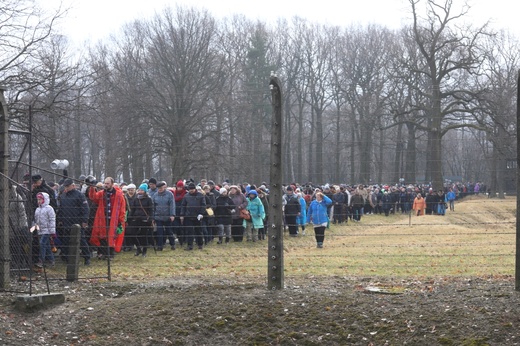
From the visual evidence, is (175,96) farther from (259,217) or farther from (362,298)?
(362,298)

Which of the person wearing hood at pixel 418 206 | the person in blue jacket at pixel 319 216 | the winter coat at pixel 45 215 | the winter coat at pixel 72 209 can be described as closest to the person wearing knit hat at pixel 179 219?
the winter coat at pixel 72 209

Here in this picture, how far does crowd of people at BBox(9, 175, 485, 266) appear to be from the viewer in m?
13.6

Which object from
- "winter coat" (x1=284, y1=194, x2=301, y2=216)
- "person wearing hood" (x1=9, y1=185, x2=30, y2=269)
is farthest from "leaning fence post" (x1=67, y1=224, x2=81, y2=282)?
"winter coat" (x1=284, y1=194, x2=301, y2=216)

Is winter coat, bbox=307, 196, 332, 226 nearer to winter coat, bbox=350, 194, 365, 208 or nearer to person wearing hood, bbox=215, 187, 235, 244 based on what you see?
person wearing hood, bbox=215, 187, 235, 244

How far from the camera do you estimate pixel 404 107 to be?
152ft

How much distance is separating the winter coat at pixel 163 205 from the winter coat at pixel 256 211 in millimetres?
3312

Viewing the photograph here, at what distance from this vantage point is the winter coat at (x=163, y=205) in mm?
17172

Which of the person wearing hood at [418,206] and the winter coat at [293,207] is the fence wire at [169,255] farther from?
the person wearing hood at [418,206]

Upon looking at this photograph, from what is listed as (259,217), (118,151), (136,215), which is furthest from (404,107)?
(136,215)

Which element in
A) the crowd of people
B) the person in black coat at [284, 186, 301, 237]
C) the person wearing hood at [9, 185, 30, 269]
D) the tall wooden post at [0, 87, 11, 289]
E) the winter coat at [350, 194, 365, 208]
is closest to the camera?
the tall wooden post at [0, 87, 11, 289]

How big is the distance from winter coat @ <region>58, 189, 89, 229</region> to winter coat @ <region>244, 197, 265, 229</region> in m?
6.17

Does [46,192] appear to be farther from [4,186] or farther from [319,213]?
[319,213]

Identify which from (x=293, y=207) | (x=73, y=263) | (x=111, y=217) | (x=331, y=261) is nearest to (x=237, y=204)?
(x=293, y=207)

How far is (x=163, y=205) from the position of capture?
1762 cm
